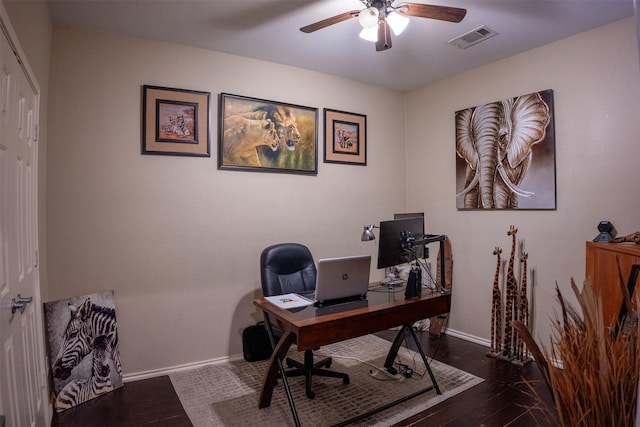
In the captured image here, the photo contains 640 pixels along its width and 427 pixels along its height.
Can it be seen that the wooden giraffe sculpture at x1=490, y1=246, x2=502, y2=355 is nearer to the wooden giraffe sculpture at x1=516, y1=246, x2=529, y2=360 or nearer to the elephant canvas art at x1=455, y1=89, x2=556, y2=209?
the wooden giraffe sculpture at x1=516, y1=246, x2=529, y2=360

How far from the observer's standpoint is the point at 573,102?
2.96 m

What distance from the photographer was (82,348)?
8.45 feet

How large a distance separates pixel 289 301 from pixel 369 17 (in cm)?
190

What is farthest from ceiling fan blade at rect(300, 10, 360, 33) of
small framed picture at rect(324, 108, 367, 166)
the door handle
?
the door handle

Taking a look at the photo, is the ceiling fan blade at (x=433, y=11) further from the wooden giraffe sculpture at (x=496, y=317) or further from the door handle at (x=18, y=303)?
the door handle at (x=18, y=303)

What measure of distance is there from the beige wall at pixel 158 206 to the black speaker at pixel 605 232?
93.7 inches

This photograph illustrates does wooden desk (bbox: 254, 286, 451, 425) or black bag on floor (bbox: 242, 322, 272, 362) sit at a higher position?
→ wooden desk (bbox: 254, 286, 451, 425)

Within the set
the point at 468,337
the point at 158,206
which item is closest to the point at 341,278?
the point at 158,206

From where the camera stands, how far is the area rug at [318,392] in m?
2.30

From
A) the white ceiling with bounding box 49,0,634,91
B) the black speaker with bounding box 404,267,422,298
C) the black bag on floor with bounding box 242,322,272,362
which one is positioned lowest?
the black bag on floor with bounding box 242,322,272,362

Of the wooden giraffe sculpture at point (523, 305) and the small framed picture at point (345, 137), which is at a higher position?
the small framed picture at point (345, 137)

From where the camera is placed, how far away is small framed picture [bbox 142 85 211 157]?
2941 mm

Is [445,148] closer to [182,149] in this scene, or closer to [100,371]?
[182,149]

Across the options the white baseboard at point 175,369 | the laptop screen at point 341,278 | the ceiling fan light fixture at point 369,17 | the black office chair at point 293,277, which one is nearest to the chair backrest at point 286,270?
the black office chair at point 293,277
